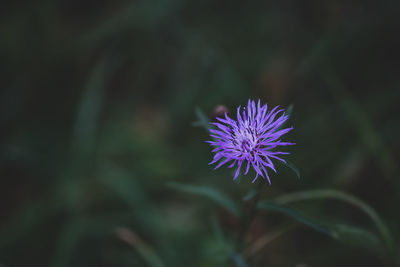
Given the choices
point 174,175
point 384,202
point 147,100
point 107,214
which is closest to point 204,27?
point 147,100

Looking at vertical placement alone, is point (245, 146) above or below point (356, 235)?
above

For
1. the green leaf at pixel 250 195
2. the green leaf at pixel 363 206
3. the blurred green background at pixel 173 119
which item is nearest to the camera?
the green leaf at pixel 250 195

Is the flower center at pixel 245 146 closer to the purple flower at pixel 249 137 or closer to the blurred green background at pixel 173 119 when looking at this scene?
the purple flower at pixel 249 137

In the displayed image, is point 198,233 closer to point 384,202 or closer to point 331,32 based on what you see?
point 384,202

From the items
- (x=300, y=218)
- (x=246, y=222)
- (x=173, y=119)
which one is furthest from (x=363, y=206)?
(x=173, y=119)

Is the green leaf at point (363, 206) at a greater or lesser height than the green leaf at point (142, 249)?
lesser

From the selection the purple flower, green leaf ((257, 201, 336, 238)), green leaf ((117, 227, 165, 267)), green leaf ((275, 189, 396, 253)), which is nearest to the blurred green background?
green leaf ((117, 227, 165, 267))

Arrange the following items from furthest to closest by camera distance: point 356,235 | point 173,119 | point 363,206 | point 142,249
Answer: point 173,119, point 142,249, point 356,235, point 363,206

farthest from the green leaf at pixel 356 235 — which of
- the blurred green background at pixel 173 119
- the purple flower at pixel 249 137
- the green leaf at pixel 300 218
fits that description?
the purple flower at pixel 249 137

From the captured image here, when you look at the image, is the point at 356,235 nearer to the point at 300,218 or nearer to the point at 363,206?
the point at 363,206
